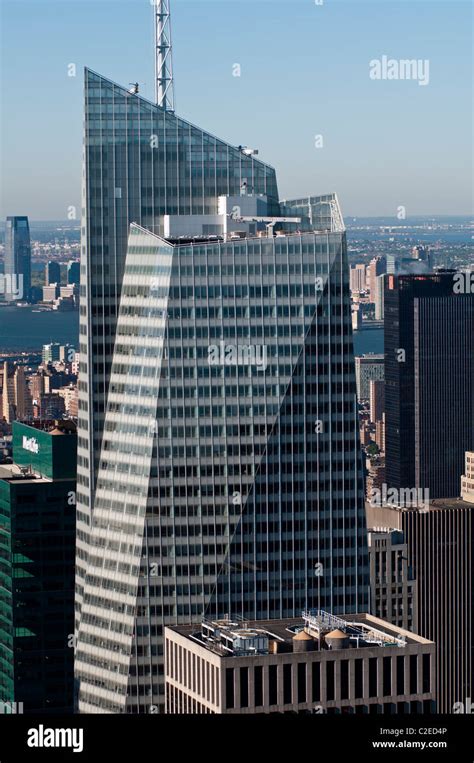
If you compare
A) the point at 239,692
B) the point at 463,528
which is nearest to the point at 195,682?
the point at 239,692

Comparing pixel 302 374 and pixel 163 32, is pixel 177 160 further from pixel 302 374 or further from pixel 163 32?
pixel 302 374

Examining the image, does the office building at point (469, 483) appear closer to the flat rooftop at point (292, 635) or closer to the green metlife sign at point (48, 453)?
the green metlife sign at point (48, 453)

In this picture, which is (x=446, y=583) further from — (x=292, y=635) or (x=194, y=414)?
(x=292, y=635)

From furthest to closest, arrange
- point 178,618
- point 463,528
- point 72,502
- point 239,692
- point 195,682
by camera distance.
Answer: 1. point 463,528
2. point 72,502
3. point 178,618
4. point 195,682
5. point 239,692

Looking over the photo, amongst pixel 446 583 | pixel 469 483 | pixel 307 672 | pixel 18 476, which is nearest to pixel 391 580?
pixel 18 476

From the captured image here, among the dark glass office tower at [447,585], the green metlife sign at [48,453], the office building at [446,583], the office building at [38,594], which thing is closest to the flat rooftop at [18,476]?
the green metlife sign at [48,453]
